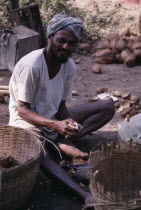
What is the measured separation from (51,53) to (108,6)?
5.27m

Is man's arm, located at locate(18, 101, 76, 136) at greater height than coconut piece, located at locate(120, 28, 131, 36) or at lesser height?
greater

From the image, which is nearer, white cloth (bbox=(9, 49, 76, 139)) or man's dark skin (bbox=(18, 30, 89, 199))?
man's dark skin (bbox=(18, 30, 89, 199))

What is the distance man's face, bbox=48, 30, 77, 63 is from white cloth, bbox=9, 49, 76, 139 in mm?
151

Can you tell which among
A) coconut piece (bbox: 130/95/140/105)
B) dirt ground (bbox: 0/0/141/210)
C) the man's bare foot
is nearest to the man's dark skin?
dirt ground (bbox: 0/0/141/210)

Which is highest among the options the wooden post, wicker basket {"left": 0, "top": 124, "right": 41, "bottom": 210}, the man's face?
the man's face

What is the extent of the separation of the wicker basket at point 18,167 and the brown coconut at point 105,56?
11.6 feet

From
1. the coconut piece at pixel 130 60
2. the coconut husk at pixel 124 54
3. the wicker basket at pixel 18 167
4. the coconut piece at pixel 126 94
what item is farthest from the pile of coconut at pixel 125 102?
the wicker basket at pixel 18 167

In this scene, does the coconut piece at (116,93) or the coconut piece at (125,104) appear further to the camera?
the coconut piece at (116,93)

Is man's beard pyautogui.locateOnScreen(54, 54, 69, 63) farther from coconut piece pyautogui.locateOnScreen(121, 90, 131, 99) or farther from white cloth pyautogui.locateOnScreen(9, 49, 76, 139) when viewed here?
coconut piece pyautogui.locateOnScreen(121, 90, 131, 99)

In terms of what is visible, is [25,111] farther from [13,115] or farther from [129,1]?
[129,1]

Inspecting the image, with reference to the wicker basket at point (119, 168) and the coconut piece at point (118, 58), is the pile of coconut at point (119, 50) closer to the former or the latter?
the coconut piece at point (118, 58)

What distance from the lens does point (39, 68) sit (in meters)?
3.42

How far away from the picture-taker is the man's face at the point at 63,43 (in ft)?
11.0

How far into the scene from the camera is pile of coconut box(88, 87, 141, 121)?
4801 millimetres
